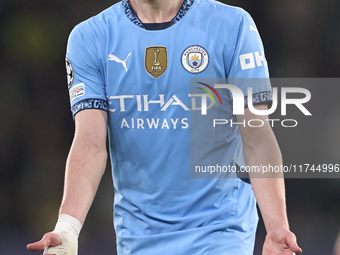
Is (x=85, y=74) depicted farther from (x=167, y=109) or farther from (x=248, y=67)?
(x=248, y=67)

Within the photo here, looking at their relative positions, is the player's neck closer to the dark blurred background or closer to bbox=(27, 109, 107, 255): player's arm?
bbox=(27, 109, 107, 255): player's arm

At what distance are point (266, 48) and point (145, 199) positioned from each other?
3057 millimetres

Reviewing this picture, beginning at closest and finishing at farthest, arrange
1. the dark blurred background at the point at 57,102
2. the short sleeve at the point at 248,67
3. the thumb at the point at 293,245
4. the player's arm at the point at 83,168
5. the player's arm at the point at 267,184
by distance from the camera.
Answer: the thumb at the point at 293,245 < the player's arm at the point at 267,184 < the player's arm at the point at 83,168 < the short sleeve at the point at 248,67 < the dark blurred background at the point at 57,102

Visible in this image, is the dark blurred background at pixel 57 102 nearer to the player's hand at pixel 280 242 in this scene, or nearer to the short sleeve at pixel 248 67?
the short sleeve at pixel 248 67

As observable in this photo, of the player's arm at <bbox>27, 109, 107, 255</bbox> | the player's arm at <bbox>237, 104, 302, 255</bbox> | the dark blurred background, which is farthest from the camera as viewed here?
the dark blurred background

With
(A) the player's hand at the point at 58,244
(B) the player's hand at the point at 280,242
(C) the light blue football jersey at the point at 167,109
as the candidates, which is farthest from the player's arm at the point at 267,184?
(A) the player's hand at the point at 58,244

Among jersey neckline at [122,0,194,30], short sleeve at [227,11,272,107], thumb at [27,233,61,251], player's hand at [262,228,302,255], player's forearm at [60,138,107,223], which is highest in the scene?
jersey neckline at [122,0,194,30]

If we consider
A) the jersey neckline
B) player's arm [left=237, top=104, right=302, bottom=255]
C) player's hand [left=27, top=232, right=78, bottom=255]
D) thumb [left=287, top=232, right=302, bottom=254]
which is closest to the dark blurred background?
the jersey neckline

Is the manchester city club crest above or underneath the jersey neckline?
underneath

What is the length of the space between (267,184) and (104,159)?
1.99ft

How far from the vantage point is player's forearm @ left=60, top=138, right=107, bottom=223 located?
194 centimetres

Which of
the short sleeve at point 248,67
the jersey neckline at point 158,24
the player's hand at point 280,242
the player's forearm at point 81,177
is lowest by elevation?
the player's hand at point 280,242

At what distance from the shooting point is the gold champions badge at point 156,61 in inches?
84.4

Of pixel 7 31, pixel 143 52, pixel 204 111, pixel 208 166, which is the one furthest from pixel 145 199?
pixel 7 31
